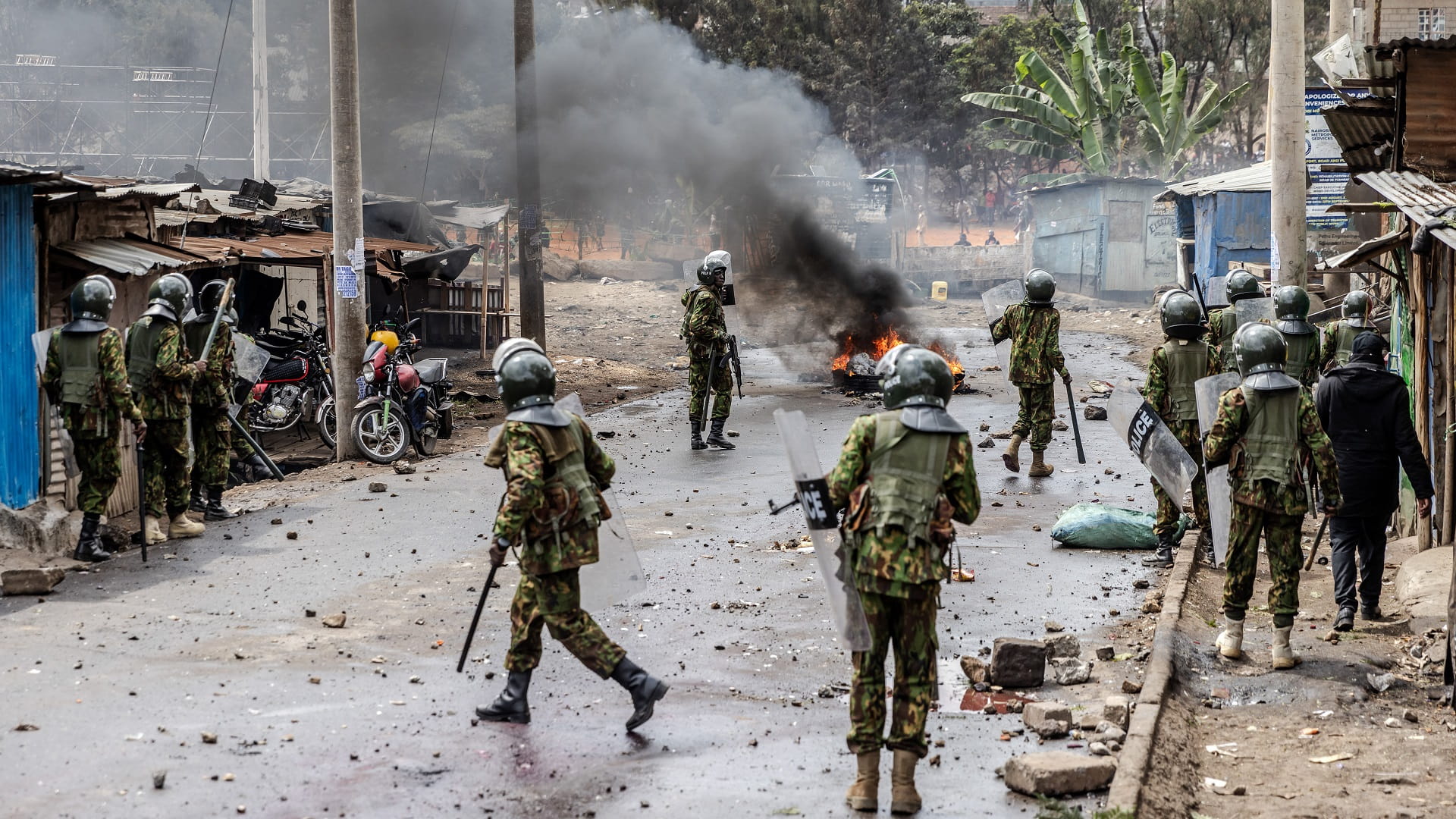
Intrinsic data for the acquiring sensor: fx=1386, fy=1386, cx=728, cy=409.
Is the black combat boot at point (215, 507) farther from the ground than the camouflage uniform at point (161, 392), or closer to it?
closer to it

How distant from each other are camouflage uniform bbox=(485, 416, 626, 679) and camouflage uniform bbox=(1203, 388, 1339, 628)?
3.16 metres

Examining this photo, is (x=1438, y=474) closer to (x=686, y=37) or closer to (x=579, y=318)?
(x=579, y=318)

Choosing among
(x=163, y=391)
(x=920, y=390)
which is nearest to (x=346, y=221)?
(x=163, y=391)

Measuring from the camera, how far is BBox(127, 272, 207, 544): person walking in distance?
952 cm

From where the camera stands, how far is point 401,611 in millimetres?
7863

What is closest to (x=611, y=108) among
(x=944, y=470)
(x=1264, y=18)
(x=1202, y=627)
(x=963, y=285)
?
(x=963, y=285)

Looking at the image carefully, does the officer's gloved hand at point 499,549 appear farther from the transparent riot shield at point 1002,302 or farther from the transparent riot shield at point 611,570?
the transparent riot shield at point 1002,302

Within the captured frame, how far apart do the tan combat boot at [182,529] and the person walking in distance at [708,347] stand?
521 cm

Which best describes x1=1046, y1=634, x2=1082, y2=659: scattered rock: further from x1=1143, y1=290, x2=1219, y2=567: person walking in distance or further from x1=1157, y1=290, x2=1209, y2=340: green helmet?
x1=1157, y1=290, x2=1209, y2=340: green helmet

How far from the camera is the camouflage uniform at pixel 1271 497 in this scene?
6.71 meters

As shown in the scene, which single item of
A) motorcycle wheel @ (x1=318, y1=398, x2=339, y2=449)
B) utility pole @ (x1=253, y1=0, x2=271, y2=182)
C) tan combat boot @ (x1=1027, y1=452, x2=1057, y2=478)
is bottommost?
tan combat boot @ (x1=1027, y1=452, x2=1057, y2=478)

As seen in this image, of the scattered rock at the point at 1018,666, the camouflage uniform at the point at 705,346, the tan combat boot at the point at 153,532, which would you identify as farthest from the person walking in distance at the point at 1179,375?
the tan combat boot at the point at 153,532

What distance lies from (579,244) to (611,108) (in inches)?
482

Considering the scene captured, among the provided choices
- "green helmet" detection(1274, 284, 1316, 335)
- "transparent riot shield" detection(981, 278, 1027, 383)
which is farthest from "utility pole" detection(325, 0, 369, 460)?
"green helmet" detection(1274, 284, 1316, 335)
